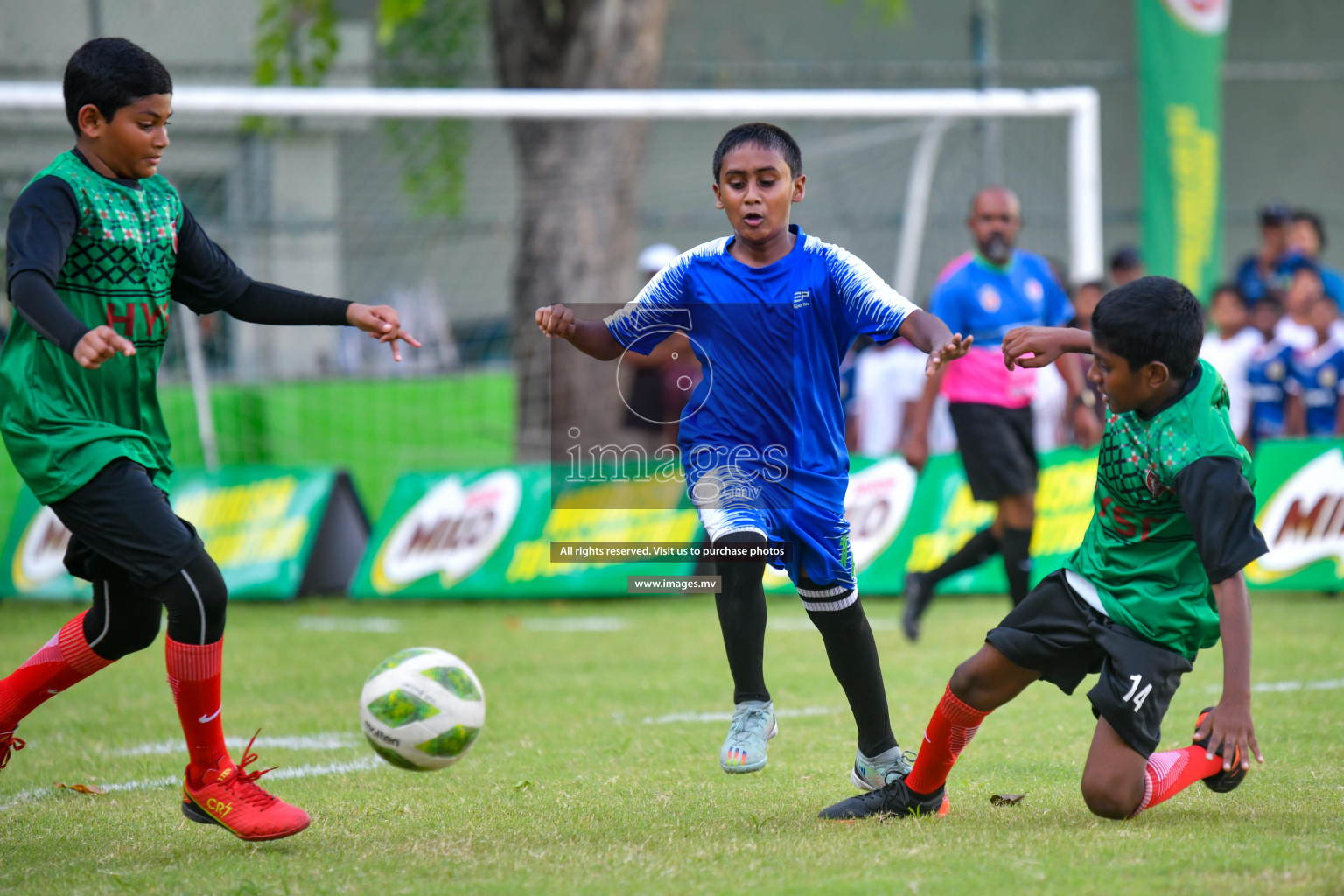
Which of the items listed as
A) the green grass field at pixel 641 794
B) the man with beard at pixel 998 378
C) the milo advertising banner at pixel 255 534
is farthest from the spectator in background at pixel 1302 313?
the milo advertising banner at pixel 255 534

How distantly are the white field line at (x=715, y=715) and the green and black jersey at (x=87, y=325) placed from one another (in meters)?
2.39

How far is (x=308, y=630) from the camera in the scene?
8398 millimetres

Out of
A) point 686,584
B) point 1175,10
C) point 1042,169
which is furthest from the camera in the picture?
point 1042,169

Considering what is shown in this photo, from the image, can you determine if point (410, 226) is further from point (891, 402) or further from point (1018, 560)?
point (1018, 560)

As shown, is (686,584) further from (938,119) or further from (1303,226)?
(1303,226)

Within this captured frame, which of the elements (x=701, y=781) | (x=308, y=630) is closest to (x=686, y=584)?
(x=701, y=781)

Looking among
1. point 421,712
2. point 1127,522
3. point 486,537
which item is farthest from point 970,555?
point 421,712

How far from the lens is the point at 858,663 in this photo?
13.2 feet

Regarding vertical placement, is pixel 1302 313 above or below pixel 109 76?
below

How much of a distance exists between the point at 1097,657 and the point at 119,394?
2.82m

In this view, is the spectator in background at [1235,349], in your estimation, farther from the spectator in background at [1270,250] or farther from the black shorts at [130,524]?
the black shorts at [130,524]

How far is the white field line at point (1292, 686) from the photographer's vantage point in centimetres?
588

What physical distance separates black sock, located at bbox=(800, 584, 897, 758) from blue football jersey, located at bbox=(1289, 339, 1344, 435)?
7.22 metres

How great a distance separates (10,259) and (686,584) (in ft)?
7.65
